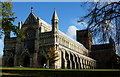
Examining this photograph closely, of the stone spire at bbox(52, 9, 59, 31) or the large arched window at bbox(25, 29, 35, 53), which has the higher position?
the stone spire at bbox(52, 9, 59, 31)

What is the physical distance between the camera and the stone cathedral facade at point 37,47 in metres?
54.3

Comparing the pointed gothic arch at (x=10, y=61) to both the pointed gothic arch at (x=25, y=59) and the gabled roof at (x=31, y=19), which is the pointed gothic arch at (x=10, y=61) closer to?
the pointed gothic arch at (x=25, y=59)

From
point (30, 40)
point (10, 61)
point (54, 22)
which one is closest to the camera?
point (54, 22)

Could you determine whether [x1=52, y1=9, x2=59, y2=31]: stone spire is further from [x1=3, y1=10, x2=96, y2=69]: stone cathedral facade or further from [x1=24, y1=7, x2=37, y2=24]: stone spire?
[x1=24, y1=7, x2=37, y2=24]: stone spire

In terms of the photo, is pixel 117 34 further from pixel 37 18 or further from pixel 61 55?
pixel 37 18

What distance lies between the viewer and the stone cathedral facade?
54312 mm

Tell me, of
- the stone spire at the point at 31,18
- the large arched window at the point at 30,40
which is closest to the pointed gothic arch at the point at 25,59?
the large arched window at the point at 30,40

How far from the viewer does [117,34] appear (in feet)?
39.5

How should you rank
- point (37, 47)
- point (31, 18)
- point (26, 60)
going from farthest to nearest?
point (31, 18)
point (26, 60)
point (37, 47)

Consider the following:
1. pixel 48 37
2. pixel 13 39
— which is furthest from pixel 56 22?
→ pixel 13 39

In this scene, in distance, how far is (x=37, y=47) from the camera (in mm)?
56469

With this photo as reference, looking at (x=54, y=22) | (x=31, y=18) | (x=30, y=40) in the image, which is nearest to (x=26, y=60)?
(x=30, y=40)

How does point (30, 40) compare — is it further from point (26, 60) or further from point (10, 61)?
point (10, 61)

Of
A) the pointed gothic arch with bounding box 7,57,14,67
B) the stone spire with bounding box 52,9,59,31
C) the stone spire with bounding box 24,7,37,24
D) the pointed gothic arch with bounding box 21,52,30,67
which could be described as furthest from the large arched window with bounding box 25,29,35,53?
the stone spire with bounding box 52,9,59,31
